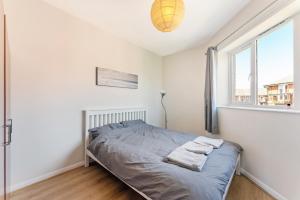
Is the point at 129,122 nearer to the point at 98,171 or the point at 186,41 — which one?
the point at 98,171

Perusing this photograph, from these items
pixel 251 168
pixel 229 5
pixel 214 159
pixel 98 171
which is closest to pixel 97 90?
pixel 98 171

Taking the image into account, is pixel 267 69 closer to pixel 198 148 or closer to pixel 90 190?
pixel 198 148

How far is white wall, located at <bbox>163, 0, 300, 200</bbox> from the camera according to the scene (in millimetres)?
1423

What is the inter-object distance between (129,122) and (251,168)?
2.07 m

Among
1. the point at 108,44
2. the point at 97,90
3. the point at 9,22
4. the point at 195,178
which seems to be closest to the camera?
the point at 195,178

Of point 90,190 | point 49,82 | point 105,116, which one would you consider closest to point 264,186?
point 90,190

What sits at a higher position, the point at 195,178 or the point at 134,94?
the point at 134,94

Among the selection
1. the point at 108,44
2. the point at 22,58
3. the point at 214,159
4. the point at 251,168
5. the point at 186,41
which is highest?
the point at 186,41

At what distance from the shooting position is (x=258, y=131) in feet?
5.99

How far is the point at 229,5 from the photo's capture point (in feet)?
6.27

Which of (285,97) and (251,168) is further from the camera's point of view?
(251,168)

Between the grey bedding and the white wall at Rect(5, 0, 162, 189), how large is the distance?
52 cm

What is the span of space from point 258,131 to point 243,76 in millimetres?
1070

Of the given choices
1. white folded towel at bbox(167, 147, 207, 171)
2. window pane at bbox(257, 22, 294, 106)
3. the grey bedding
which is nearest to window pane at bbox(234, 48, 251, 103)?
window pane at bbox(257, 22, 294, 106)
